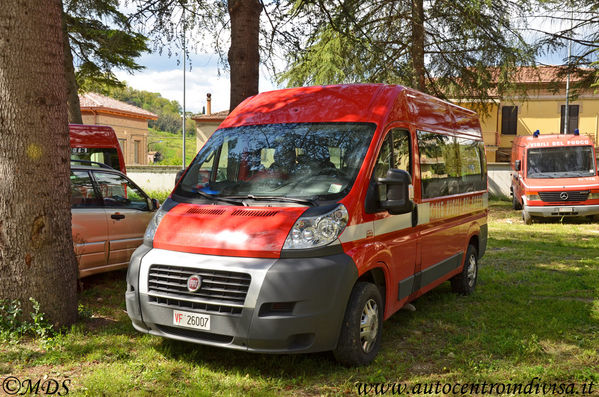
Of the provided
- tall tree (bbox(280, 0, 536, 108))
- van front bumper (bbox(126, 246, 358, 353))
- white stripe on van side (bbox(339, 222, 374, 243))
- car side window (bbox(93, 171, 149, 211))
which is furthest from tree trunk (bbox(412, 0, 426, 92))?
van front bumper (bbox(126, 246, 358, 353))

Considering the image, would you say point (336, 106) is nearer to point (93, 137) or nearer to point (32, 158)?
point (32, 158)

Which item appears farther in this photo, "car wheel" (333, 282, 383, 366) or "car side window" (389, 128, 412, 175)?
"car side window" (389, 128, 412, 175)

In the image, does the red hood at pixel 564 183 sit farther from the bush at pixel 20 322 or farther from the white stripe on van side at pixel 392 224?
the bush at pixel 20 322

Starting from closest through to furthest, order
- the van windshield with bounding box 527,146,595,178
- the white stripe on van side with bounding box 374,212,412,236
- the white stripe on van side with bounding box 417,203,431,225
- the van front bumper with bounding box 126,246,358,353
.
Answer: the van front bumper with bounding box 126,246,358,353 < the white stripe on van side with bounding box 374,212,412,236 < the white stripe on van side with bounding box 417,203,431,225 < the van windshield with bounding box 527,146,595,178

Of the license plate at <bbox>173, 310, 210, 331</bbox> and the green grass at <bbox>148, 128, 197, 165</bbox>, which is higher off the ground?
the green grass at <bbox>148, 128, 197, 165</bbox>

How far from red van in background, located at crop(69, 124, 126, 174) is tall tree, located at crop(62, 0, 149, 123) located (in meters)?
1.17

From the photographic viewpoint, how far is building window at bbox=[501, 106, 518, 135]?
3684 cm

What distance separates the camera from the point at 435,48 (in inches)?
696

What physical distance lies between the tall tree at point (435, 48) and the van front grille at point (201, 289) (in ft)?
40.0

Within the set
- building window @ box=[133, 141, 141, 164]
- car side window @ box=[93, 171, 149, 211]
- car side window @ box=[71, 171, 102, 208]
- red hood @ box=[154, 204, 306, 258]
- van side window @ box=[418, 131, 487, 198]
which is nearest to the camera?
red hood @ box=[154, 204, 306, 258]

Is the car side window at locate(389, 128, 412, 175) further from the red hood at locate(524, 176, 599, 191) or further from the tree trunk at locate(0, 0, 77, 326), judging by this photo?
the red hood at locate(524, 176, 599, 191)

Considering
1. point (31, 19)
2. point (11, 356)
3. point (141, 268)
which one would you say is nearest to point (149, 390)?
point (141, 268)

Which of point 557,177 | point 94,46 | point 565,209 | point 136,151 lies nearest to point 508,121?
point 557,177

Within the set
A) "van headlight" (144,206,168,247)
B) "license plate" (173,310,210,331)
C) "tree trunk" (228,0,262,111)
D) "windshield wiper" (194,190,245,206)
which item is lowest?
"license plate" (173,310,210,331)
